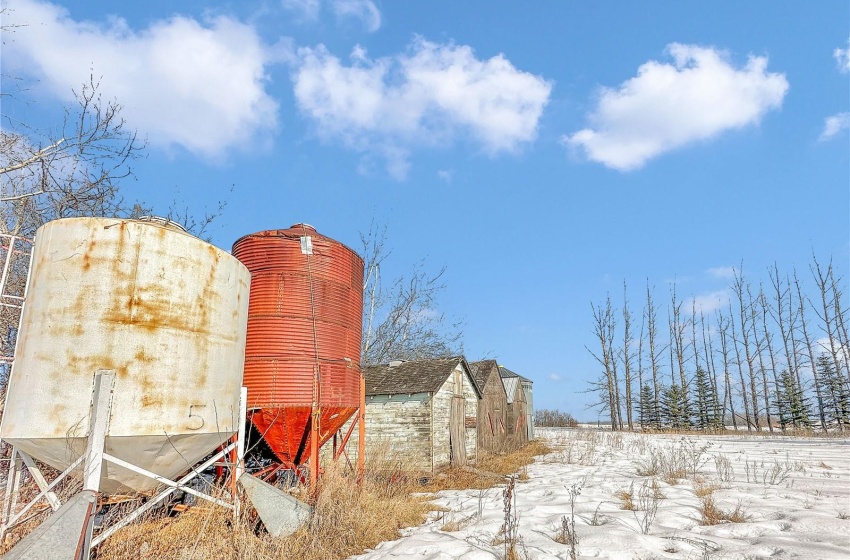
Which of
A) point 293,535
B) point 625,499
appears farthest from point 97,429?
point 625,499

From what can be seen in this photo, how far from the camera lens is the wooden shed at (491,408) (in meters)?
19.7

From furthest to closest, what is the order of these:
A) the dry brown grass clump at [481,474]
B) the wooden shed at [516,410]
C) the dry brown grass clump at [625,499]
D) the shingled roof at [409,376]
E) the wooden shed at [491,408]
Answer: the wooden shed at [516,410] < the wooden shed at [491,408] < the shingled roof at [409,376] < the dry brown grass clump at [481,474] < the dry brown grass clump at [625,499]

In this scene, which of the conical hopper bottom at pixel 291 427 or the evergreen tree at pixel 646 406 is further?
the evergreen tree at pixel 646 406

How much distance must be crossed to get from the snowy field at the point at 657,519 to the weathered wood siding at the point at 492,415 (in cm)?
776

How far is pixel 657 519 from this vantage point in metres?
7.05

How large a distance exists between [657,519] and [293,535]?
17.4ft

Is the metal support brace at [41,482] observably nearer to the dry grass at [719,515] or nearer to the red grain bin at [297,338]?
the red grain bin at [297,338]

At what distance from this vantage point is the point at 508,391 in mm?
26734

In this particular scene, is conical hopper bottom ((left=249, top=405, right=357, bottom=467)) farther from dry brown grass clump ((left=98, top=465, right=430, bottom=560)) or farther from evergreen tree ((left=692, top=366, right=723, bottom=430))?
evergreen tree ((left=692, top=366, right=723, bottom=430))

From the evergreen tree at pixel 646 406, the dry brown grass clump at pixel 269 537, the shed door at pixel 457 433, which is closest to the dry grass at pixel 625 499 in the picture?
the dry brown grass clump at pixel 269 537

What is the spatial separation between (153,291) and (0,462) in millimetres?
4436

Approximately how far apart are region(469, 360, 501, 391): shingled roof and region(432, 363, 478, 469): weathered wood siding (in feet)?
6.14

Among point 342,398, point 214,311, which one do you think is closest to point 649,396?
point 342,398

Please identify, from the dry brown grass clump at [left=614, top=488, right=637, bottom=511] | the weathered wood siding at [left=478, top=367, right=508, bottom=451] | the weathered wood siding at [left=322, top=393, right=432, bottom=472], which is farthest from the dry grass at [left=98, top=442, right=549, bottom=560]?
the weathered wood siding at [left=478, top=367, right=508, bottom=451]
